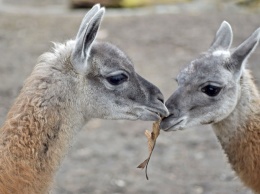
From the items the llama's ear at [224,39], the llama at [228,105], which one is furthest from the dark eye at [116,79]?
Result: the llama's ear at [224,39]

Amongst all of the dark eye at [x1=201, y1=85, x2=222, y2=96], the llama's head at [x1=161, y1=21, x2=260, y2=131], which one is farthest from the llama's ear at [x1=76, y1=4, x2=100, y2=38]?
the dark eye at [x1=201, y1=85, x2=222, y2=96]

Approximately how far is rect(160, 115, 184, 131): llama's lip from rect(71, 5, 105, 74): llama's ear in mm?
923

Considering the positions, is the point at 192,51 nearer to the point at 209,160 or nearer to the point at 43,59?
the point at 209,160

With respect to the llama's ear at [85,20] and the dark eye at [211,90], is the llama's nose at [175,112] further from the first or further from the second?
the llama's ear at [85,20]

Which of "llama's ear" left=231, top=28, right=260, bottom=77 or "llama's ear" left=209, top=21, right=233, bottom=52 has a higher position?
"llama's ear" left=231, top=28, right=260, bottom=77

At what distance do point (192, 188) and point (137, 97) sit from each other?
9.84 feet

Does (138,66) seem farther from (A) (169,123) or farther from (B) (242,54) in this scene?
(A) (169,123)

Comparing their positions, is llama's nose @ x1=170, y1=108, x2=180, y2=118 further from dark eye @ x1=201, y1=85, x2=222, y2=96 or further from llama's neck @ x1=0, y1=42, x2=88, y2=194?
llama's neck @ x1=0, y1=42, x2=88, y2=194

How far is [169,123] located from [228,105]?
55 cm

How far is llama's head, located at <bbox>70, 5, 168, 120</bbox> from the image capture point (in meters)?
5.86

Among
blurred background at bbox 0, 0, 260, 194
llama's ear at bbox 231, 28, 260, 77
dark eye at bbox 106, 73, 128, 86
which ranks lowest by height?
blurred background at bbox 0, 0, 260, 194

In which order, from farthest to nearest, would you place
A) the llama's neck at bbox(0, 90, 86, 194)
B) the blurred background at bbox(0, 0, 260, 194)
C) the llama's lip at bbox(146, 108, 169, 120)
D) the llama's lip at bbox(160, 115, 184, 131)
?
the blurred background at bbox(0, 0, 260, 194) → the llama's lip at bbox(160, 115, 184, 131) → the llama's lip at bbox(146, 108, 169, 120) → the llama's neck at bbox(0, 90, 86, 194)

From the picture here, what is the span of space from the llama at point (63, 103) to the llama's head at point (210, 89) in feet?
1.29

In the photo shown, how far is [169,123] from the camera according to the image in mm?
6430
